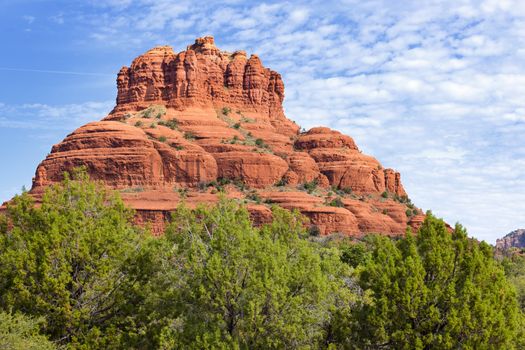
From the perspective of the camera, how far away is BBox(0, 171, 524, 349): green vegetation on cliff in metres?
27.5

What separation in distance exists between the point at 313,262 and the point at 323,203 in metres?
82.9

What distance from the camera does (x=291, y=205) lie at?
107 metres

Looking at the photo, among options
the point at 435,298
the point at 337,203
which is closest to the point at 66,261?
the point at 435,298

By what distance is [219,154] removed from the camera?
118 metres

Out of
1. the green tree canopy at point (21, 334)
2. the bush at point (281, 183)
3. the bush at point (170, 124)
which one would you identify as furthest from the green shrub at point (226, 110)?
the green tree canopy at point (21, 334)

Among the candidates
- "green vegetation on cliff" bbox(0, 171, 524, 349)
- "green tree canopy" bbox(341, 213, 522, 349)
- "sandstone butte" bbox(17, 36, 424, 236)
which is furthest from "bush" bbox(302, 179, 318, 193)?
"green tree canopy" bbox(341, 213, 522, 349)

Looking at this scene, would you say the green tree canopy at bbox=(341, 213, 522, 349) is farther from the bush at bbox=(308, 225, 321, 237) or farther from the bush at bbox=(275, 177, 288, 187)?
the bush at bbox=(275, 177, 288, 187)

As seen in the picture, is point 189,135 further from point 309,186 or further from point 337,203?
point 337,203

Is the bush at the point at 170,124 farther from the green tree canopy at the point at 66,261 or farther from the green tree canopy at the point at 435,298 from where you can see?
the green tree canopy at the point at 435,298

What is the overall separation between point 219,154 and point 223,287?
299 ft

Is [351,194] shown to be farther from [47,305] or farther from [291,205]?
[47,305]

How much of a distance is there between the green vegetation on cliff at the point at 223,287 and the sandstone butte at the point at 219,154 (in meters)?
68.8

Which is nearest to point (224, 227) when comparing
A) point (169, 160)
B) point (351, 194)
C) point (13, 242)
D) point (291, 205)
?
point (13, 242)

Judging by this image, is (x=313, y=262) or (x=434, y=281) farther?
(x=313, y=262)
